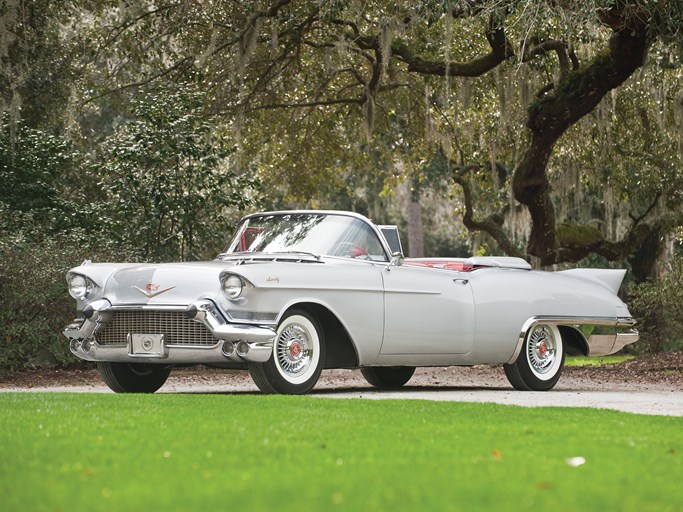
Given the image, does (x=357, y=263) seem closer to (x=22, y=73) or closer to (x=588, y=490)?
(x=588, y=490)

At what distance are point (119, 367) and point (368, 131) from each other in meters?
8.84

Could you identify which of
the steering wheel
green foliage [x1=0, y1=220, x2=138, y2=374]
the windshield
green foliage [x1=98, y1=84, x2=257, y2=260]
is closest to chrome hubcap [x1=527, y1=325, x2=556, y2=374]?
the windshield

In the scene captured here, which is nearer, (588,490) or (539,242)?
(588,490)

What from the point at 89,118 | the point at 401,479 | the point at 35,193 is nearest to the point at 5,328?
the point at 35,193

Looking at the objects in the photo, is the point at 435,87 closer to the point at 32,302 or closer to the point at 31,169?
the point at 31,169

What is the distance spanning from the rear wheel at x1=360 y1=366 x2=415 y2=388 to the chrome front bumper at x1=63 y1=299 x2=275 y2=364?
11.7 ft

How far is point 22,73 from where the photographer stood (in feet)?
59.6

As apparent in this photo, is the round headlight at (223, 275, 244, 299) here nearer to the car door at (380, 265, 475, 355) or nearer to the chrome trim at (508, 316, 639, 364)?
the car door at (380, 265, 475, 355)

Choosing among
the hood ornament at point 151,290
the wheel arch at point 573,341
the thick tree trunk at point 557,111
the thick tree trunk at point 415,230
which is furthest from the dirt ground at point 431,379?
the thick tree trunk at point 415,230

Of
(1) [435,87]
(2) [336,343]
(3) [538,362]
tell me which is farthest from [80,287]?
(1) [435,87]

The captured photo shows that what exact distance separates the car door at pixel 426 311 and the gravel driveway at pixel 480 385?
0.50 metres

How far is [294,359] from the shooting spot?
1124 cm

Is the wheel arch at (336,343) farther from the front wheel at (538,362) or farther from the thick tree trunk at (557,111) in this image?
the thick tree trunk at (557,111)

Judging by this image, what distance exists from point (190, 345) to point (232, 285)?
66cm
